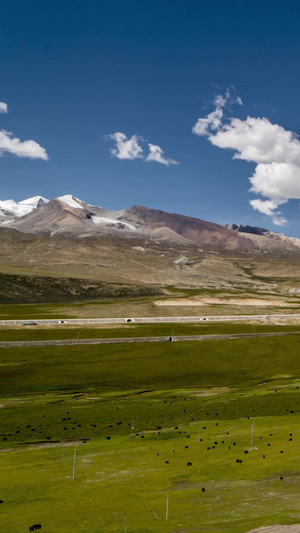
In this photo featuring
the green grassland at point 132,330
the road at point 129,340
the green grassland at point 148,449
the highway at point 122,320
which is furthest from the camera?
the highway at point 122,320

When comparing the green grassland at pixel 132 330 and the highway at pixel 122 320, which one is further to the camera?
the highway at pixel 122 320

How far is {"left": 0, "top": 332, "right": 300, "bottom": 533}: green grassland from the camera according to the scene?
2373 centimetres

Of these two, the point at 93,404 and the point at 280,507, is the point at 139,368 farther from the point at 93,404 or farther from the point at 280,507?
the point at 280,507

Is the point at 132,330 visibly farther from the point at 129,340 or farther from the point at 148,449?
the point at 148,449

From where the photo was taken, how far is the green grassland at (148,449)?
77.9 ft

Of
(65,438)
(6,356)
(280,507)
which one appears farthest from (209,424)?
(6,356)

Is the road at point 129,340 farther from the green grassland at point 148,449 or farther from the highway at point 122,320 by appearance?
the highway at point 122,320

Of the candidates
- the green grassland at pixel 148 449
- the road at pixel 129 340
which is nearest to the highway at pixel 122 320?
the road at pixel 129 340

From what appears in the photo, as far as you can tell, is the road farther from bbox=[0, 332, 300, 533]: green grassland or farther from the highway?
the highway

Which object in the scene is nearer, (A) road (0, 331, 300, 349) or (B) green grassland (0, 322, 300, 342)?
(A) road (0, 331, 300, 349)

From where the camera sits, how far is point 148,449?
38.3m

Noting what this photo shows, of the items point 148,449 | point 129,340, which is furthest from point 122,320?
point 148,449

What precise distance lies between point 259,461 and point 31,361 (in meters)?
78.2

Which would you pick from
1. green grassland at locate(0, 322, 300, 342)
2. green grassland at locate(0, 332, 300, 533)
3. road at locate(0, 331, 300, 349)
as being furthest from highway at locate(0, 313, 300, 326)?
green grassland at locate(0, 332, 300, 533)
